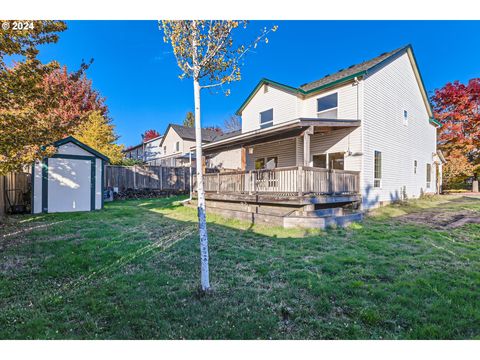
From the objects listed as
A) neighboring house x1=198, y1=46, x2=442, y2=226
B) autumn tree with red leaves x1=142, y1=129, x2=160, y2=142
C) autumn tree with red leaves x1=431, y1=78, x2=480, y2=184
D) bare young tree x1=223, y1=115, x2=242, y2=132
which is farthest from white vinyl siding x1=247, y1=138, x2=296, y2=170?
autumn tree with red leaves x1=142, y1=129, x2=160, y2=142

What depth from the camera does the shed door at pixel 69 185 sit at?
32.6 feet

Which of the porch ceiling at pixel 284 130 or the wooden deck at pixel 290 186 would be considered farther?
the porch ceiling at pixel 284 130

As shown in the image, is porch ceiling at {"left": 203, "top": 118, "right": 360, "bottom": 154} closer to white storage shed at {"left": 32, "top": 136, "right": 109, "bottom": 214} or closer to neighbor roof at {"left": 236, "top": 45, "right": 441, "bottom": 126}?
neighbor roof at {"left": 236, "top": 45, "right": 441, "bottom": 126}

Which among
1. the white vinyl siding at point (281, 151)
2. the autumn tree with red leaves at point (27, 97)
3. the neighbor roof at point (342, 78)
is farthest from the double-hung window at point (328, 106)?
the autumn tree with red leaves at point (27, 97)

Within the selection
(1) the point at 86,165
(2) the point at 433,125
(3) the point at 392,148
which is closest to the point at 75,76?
(1) the point at 86,165

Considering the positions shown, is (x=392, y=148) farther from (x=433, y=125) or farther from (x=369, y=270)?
(x=369, y=270)

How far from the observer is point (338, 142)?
11.3 meters

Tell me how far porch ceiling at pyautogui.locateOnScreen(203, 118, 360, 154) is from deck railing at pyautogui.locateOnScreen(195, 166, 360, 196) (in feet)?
5.49

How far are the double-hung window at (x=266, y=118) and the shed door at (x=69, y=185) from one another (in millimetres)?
8965

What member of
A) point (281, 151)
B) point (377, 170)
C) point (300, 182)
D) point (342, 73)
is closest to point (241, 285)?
point (300, 182)

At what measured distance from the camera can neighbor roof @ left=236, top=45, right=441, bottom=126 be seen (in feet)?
35.9

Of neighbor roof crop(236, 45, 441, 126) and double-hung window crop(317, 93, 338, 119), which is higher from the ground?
neighbor roof crop(236, 45, 441, 126)

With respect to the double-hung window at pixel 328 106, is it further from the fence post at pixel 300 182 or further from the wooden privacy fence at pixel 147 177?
the wooden privacy fence at pixel 147 177

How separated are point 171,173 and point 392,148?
13509mm
